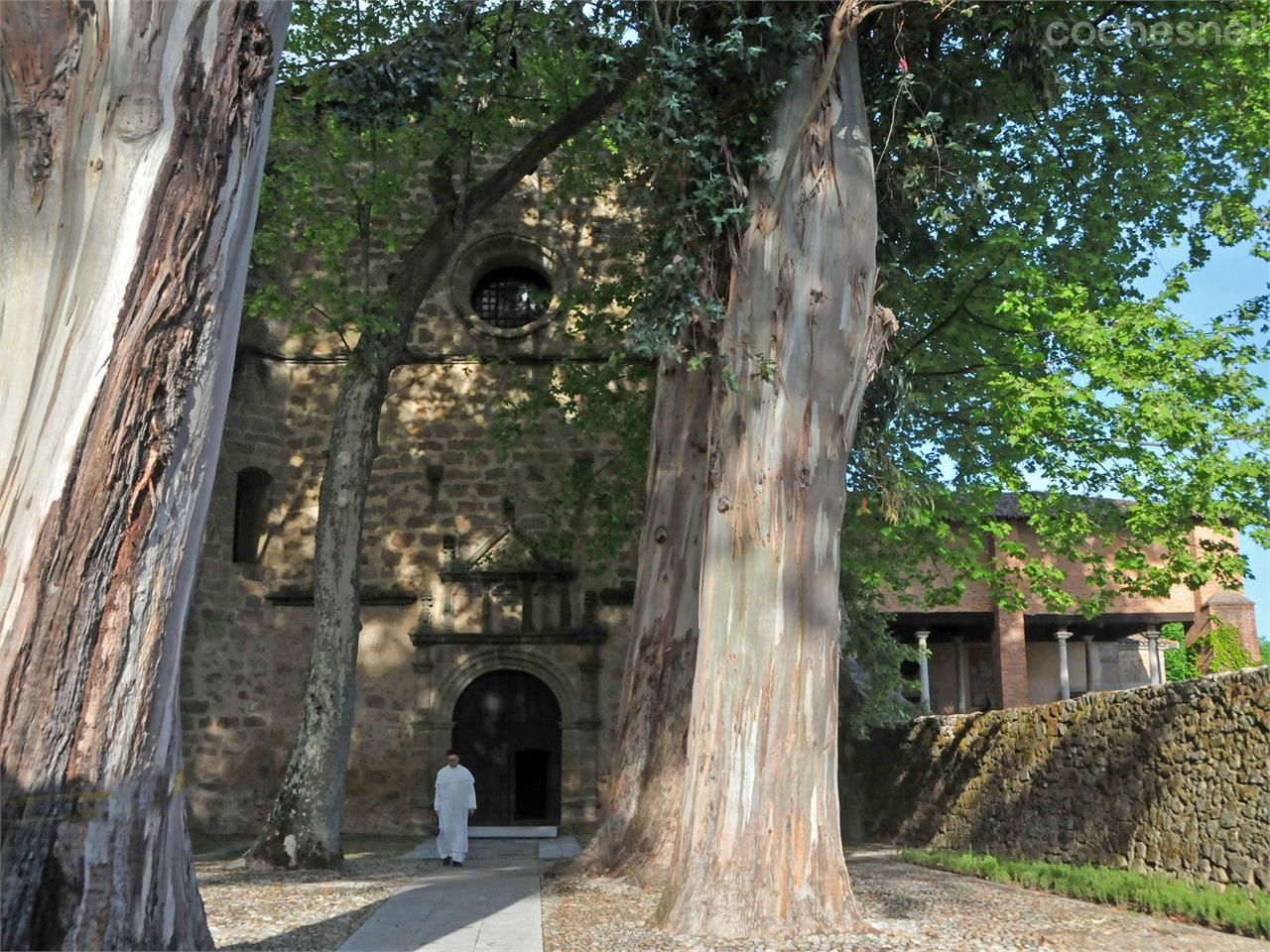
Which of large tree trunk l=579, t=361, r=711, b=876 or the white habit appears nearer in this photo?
large tree trunk l=579, t=361, r=711, b=876

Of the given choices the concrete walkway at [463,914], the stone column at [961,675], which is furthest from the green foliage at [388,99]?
the stone column at [961,675]

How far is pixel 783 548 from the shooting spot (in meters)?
7.48

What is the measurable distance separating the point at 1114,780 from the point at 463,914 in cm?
562

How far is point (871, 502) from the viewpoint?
13.0 metres

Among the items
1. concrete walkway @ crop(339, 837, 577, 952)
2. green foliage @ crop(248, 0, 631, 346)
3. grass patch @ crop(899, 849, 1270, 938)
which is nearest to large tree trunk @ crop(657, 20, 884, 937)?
concrete walkway @ crop(339, 837, 577, 952)

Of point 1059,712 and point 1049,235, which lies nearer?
point 1059,712

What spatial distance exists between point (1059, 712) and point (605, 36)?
7.38 meters

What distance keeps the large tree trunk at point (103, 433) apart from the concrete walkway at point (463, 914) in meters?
2.32

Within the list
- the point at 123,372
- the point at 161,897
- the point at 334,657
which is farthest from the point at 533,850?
the point at 123,372

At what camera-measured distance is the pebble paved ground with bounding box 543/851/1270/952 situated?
7.00 m

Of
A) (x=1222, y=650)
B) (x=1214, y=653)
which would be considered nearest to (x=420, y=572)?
(x=1214, y=653)

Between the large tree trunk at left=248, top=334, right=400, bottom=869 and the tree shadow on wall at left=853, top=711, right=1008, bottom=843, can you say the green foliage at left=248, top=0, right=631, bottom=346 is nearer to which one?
the large tree trunk at left=248, top=334, right=400, bottom=869

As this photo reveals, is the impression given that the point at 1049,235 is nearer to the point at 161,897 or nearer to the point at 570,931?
the point at 570,931

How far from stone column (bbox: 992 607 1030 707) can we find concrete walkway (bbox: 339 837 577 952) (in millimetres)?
16361
